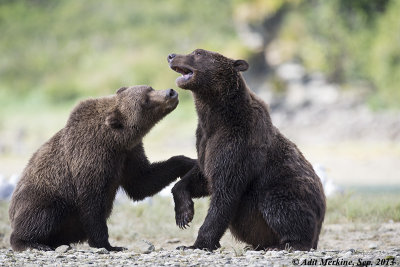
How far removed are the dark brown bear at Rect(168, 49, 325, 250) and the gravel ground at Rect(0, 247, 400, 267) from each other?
428 mm

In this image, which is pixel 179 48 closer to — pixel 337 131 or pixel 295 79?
pixel 295 79

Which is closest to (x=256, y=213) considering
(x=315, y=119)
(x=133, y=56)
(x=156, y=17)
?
(x=315, y=119)

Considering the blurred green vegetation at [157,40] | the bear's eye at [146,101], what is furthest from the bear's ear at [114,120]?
the blurred green vegetation at [157,40]

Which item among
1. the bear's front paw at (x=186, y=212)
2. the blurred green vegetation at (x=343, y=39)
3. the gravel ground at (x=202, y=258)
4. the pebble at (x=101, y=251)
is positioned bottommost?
the gravel ground at (x=202, y=258)

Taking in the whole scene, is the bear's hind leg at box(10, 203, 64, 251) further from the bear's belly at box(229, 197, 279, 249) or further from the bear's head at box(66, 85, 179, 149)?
the bear's belly at box(229, 197, 279, 249)

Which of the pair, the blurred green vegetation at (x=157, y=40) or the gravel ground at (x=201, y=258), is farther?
the blurred green vegetation at (x=157, y=40)

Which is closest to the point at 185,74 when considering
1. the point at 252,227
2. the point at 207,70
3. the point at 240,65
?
the point at 207,70

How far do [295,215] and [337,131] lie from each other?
2037cm

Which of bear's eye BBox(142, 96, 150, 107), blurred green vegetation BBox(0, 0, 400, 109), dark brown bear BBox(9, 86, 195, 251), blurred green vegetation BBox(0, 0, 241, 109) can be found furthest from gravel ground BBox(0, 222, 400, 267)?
blurred green vegetation BBox(0, 0, 241, 109)

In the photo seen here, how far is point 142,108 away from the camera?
762 cm

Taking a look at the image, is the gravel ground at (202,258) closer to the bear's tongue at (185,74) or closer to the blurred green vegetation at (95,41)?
the bear's tongue at (185,74)

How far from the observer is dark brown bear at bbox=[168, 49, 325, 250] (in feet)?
22.1

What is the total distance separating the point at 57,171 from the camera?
286 inches

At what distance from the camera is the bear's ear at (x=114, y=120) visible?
7387 millimetres
